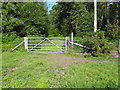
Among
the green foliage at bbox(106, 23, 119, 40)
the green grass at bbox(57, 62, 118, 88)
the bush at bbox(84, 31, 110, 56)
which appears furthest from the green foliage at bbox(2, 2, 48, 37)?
the green grass at bbox(57, 62, 118, 88)

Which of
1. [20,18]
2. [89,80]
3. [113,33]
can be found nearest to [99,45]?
[113,33]

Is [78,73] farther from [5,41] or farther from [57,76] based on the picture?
[5,41]

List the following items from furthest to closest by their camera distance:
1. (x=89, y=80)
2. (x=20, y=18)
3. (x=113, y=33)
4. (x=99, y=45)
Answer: (x=20, y=18), (x=113, y=33), (x=99, y=45), (x=89, y=80)

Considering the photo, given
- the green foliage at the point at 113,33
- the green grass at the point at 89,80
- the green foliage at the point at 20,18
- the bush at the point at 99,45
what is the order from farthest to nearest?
the green foliage at the point at 20,18, the green foliage at the point at 113,33, the bush at the point at 99,45, the green grass at the point at 89,80

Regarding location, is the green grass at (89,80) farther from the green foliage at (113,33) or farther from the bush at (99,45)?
the green foliage at (113,33)

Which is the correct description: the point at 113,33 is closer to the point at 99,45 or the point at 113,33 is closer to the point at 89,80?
the point at 99,45

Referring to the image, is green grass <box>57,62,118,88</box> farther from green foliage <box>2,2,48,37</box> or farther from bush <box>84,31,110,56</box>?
green foliage <box>2,2,48,37</box>

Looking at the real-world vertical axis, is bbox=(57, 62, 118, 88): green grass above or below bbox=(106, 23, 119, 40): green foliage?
below

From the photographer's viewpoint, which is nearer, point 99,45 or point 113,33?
point 99,45

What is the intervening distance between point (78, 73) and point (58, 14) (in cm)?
1978

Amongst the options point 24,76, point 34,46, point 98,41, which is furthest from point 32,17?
point 24,76

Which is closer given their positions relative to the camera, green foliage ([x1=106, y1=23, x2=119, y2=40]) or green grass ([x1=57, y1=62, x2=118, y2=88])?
green grass ([x1=57, y1=62, x2=118, y2=88])

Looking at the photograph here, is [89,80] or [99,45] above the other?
[99,45]

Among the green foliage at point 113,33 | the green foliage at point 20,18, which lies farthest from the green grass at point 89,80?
the green foliage at point 20,18
